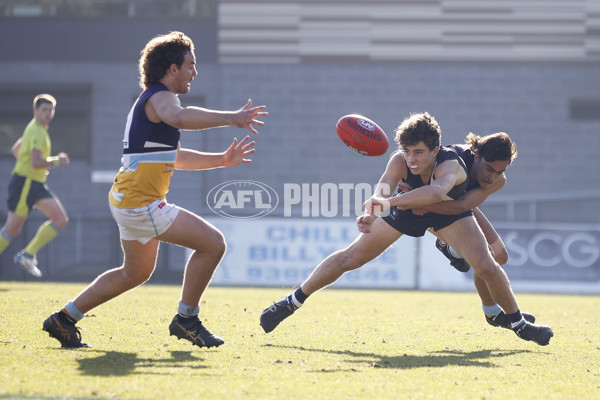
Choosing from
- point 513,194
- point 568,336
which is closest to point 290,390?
point 568,336

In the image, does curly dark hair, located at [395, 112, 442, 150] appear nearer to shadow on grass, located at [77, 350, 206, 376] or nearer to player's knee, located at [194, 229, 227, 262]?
player's knee, located at [194, 229, 227, 262]

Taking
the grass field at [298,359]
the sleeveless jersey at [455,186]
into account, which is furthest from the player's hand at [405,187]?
the grass field at [298,359]

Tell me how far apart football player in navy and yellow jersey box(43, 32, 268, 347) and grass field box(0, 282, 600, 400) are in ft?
0.78

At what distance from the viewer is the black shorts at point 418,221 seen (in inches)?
246

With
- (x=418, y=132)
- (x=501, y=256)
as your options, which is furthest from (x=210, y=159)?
(x=501, y=256)

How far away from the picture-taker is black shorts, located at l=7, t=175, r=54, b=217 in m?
11.2

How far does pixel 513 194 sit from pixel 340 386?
15.0 meters

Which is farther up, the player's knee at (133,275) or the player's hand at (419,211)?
the player's hand at (419,211)

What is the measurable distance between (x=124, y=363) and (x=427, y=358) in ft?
6.40

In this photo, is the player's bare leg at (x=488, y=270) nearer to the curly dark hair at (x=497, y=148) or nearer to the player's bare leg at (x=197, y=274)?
the curly dark hair at (x=497, y=148)

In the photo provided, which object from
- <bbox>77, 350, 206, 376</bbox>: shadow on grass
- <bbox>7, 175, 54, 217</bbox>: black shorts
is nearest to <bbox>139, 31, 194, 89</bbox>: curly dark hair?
<bbox>77, 350, 206, 376</bbox>: shadow on grass

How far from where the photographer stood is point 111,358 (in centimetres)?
499

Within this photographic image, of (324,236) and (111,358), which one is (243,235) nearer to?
(324,236)

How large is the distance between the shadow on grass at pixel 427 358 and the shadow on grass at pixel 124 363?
2.72 ft
